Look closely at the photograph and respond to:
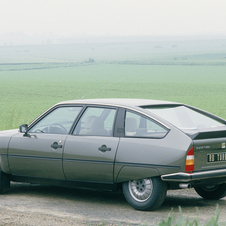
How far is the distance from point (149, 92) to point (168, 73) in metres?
23.8

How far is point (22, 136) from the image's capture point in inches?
330

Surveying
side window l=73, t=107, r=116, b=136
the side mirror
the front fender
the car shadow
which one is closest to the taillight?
the car shadow

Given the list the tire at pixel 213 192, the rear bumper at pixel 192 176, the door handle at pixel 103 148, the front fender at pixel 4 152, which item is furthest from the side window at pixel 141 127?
the front fender at pixel 4 152

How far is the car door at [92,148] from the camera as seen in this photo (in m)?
7.36

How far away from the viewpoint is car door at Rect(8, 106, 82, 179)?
25.8 feet

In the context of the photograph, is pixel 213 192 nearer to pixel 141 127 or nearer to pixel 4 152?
pixel 141 127

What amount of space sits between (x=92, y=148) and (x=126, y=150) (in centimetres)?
54

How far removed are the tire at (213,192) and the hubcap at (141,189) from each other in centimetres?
143

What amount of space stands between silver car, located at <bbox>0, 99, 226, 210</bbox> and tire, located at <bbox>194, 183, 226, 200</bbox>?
15mm

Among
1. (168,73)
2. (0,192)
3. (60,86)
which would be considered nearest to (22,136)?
(0,192)

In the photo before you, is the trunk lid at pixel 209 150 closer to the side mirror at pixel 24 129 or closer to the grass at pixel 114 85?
the side mirror at pixel 24 129

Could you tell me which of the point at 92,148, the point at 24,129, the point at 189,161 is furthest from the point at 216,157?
the point at 24,129

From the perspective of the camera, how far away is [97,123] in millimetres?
7699

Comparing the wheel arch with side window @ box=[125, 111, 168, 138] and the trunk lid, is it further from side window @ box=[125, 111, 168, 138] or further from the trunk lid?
the trunk lid
